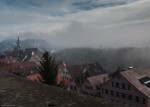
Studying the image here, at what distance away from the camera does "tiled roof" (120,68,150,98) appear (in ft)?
150

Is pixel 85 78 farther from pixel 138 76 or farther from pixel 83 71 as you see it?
pixel 138 76

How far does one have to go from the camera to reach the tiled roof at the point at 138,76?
45781mm

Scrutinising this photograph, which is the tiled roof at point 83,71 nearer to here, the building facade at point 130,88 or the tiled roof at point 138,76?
the building facade at point 130,88

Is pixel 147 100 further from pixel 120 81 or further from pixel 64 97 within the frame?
pixel 64 97

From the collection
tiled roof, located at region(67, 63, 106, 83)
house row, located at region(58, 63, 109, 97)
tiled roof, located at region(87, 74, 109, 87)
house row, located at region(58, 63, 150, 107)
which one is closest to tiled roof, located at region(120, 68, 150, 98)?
house row, located at region(58, 63, 150, 107)

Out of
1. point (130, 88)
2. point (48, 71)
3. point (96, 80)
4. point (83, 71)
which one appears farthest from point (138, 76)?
point (48, 71)

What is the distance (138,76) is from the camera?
49625mm

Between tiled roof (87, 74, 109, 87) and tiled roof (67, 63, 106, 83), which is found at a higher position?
tiled roof (67, 63, 106, 83)

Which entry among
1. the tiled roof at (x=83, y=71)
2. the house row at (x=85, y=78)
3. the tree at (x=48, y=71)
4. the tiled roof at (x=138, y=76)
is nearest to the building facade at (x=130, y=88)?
the tiled roof at (x=138, y=76)

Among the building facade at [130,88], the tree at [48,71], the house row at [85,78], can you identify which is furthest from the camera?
the house row at [85,78]

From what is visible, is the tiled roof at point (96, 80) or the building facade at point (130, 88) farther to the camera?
the tiled roof at point (96, 80)

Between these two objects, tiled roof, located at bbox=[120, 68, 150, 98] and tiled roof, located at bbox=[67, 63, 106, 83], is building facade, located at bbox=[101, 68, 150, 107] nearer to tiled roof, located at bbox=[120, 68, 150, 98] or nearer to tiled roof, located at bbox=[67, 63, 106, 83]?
tiled roof, located at bbox=[120, 68, 150, 98]

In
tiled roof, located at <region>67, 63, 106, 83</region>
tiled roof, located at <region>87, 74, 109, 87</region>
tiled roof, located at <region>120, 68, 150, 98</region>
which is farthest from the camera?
tiled roof, located at <region>67, 63, 106, 83</region>

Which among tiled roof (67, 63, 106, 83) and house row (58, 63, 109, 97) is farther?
tiled roof (67, 63, 106, 83)
